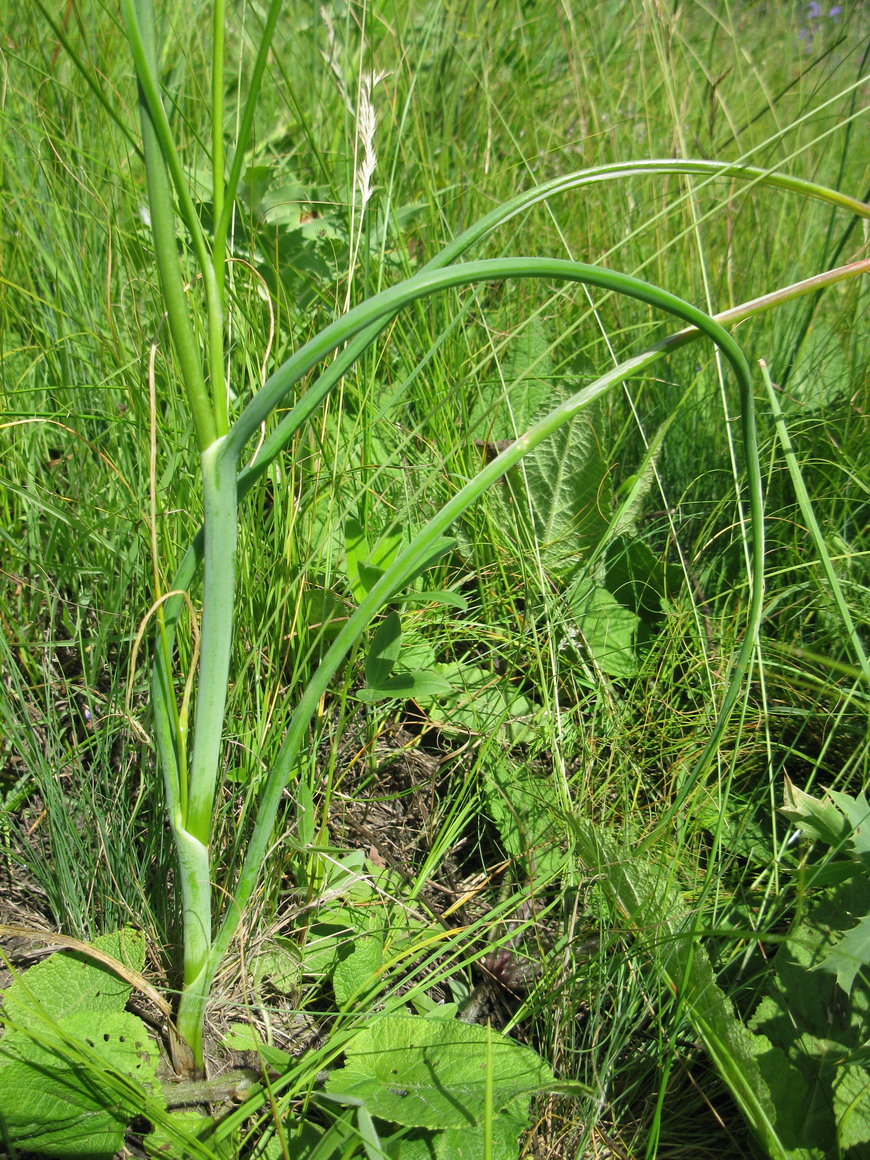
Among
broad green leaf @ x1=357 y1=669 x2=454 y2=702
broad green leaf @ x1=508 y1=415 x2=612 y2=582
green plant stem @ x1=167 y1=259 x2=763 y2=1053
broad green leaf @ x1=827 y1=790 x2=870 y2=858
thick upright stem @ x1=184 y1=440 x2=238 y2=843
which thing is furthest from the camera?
broad green leaf @ x1=508 y1=415 x2=612 y2=582

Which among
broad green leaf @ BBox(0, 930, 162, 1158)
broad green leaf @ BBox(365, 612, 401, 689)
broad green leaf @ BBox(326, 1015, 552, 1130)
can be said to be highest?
broad green leaf @ BBox(365, 612, 401, 689)

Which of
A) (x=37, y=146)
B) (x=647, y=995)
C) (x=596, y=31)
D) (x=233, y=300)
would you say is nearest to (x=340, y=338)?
(x=233, y=300)

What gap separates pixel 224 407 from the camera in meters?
0.71

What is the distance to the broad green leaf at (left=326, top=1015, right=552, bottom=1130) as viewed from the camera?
754 mm

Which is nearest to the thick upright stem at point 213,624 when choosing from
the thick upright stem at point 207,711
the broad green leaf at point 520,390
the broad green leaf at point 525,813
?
the thick upright stem at point 207,711

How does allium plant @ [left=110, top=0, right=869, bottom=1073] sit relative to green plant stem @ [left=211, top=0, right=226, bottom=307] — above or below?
below

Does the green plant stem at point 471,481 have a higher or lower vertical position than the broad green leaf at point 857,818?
higher

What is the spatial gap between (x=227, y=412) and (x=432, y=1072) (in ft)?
2.16

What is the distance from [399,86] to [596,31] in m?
0.65

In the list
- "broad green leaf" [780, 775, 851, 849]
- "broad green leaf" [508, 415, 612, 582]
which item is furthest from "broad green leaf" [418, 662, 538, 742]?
"broad green leaf" [780, 775, 851, 849]

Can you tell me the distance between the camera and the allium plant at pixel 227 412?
62 cm

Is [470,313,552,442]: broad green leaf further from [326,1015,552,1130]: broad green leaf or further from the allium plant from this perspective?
[326,1015,552,1130]: broad green leaf

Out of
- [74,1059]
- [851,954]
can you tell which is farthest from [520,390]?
[74,1059]

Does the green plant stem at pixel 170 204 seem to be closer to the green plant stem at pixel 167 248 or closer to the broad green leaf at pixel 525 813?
the green plant stem at pixel 167 248
